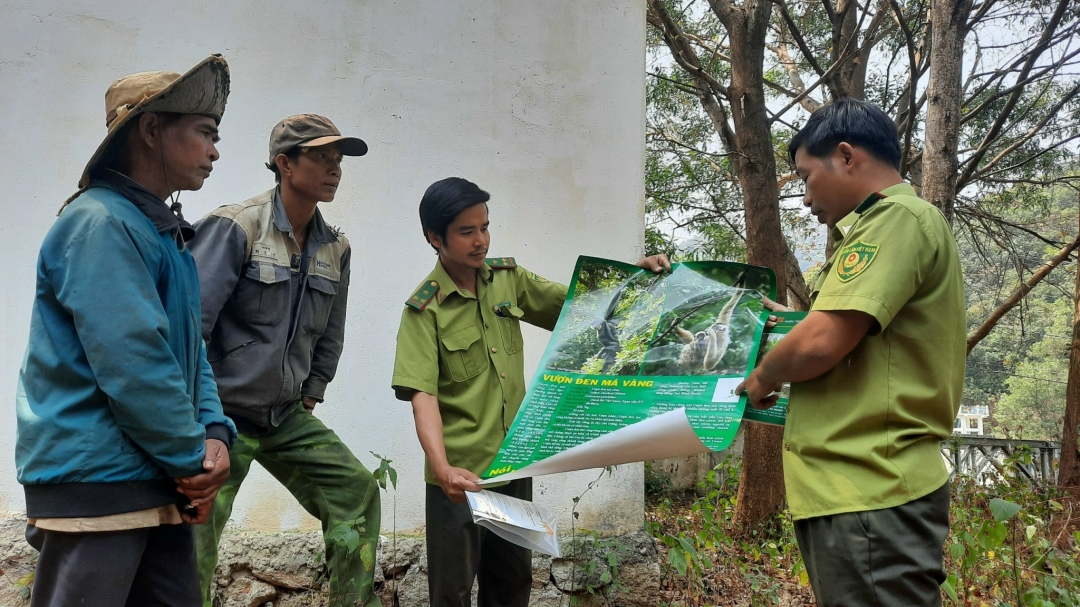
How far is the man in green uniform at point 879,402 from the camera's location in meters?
1.91

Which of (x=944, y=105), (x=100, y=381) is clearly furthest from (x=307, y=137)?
(x=944, y=105)

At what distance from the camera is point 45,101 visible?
3795mm

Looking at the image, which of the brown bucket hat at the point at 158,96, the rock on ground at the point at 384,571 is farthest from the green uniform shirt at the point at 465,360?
the rock on ground at the point at 384,571

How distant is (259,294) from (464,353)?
0.70 m

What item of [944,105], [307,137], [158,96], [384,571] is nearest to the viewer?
[158,96]

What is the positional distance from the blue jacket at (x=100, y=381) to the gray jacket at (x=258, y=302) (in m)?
0.77

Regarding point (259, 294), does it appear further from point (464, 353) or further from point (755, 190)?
point (755, 190)

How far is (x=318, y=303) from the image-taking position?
2.92 meters

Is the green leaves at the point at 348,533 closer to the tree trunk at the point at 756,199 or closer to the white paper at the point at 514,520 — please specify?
the white paper at the point at 514,520

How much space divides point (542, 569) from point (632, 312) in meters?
1.79

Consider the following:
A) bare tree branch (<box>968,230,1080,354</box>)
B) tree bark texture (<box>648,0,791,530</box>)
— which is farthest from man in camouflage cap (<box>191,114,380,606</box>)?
bare tree branch (<box>968,230,1080,354</box>)

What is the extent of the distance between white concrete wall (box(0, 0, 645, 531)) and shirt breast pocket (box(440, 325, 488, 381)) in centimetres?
121

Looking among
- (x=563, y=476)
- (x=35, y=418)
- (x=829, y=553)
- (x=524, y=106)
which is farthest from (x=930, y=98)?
(x=35, y=418)


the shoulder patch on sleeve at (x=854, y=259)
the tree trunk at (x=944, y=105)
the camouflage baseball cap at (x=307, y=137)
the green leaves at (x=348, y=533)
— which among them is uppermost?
the tree trunk at (x=944, y=105)
